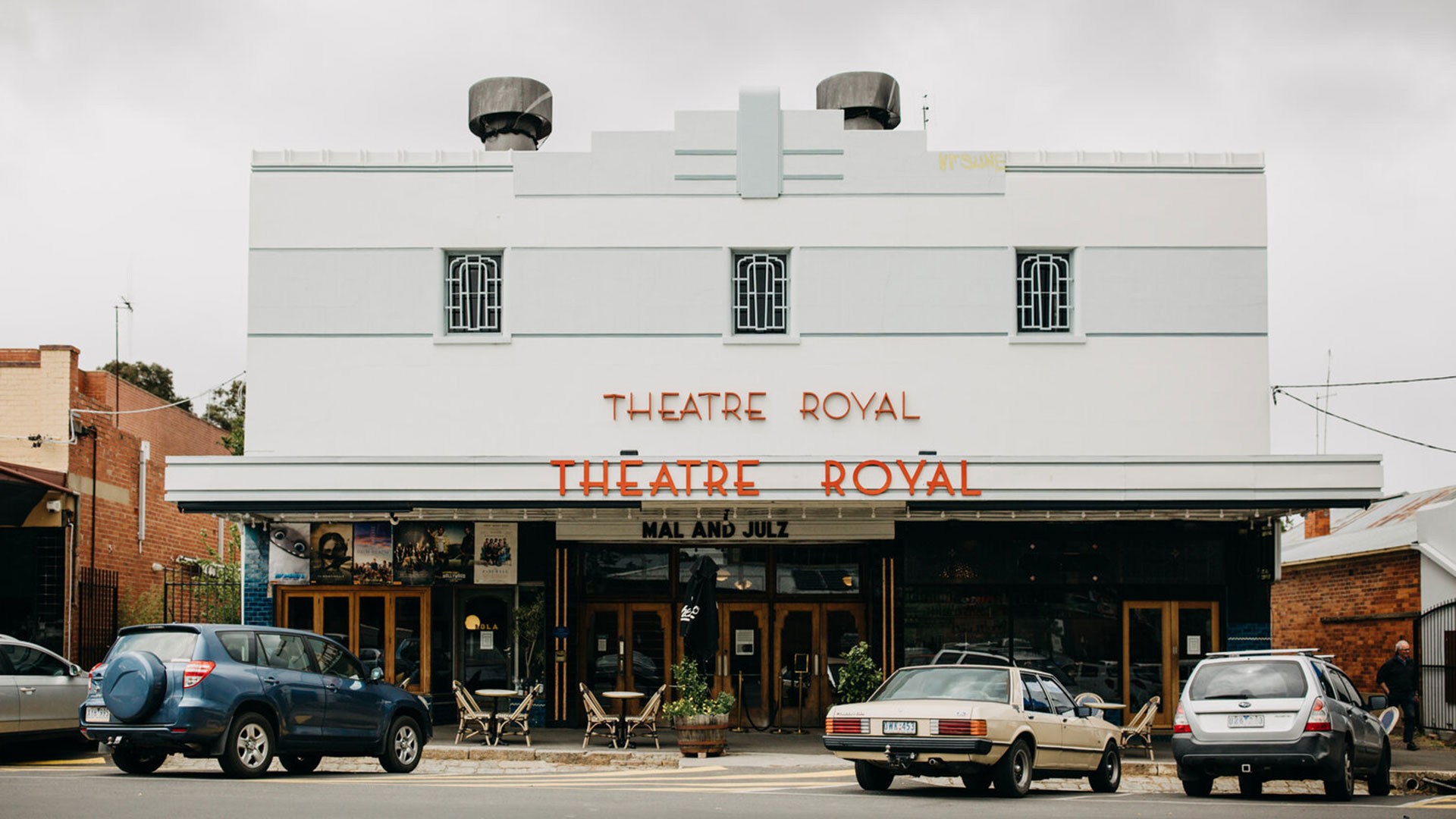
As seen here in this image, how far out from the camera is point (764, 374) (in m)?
22.6

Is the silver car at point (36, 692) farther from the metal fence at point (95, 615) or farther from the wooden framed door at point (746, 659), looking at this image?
the wooden framed door at point (746, 659)

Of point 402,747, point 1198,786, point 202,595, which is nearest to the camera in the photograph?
point 1198,786

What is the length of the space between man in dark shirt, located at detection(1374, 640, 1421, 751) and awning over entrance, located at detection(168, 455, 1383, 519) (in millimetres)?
2498

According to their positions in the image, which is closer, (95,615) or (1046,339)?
(1046,339)

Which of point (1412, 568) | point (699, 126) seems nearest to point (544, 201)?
point (699, 126)

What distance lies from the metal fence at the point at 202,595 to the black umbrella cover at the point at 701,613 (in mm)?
7424

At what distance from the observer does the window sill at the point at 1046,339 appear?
22.8m

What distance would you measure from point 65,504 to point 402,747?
10608 millimetres

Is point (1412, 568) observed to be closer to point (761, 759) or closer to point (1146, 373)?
point (1146, 373)

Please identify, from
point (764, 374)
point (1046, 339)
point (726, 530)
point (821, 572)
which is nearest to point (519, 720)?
point (726, 530)

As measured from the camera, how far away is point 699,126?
75.7 feet

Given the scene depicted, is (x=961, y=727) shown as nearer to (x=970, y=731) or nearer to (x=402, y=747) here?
(x=970, y=731)

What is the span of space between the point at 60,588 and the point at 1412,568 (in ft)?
73.5

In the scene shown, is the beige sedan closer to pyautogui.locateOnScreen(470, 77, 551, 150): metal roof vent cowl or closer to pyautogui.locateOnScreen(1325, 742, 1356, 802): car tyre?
pyautogui.locateOnScreen(1325, 742, 1356, 802): car tyre
